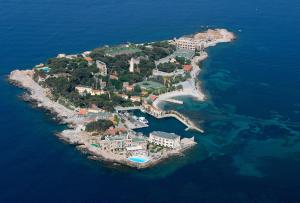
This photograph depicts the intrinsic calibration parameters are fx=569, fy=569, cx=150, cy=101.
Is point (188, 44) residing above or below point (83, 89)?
above

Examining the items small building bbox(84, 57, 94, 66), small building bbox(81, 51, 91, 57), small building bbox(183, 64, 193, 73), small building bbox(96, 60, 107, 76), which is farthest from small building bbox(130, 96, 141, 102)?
small building bbox(81, 51, 91, 57)

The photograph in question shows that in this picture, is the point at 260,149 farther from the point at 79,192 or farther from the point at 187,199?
the point at 79,192

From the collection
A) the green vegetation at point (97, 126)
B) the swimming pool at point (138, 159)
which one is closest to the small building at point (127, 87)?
the green vegetation at point (97, 126)

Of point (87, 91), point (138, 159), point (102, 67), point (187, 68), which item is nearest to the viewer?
point (138, 159)

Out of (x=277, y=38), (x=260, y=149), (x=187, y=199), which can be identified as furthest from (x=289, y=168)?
(x=277, y=38)

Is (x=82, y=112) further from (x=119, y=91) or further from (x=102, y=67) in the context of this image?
(x=102, y=67)

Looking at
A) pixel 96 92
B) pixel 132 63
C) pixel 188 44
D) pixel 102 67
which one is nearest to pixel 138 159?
pixel 96 92

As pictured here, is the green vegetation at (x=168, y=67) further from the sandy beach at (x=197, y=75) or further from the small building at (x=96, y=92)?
the small building at (x=96, y=92)

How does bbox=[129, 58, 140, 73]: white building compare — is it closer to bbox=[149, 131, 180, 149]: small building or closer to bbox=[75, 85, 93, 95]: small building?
bbox=[75, 85, 93, 95]: small building
